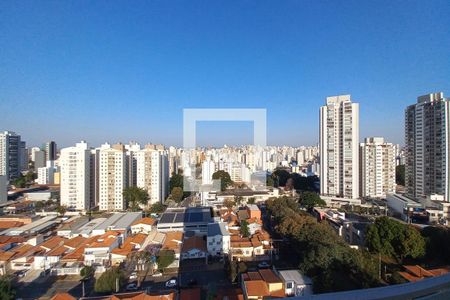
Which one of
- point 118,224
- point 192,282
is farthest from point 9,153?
point 192,282

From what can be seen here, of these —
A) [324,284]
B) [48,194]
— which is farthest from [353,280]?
[48,194]

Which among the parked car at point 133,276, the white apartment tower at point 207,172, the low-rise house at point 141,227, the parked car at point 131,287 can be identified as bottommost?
the parked car at point 133,276

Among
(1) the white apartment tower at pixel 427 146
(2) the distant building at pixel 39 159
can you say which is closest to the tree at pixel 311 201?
(1) the white apartment tower at pixel 427 146

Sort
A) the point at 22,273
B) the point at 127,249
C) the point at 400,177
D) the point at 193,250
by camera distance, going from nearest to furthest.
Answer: the point at 22,273
the point at 193,250
the point at 127,249
the point at 400,177

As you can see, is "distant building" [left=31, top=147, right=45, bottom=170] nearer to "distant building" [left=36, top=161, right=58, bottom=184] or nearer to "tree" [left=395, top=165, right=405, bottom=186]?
"distant building" [left=36, top=161, right=58, bottom=184]

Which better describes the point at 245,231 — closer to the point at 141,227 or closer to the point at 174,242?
the point at 174,242

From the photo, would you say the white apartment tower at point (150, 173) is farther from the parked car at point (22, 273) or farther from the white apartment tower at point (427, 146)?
the white apartment tower at point (427, 146)
